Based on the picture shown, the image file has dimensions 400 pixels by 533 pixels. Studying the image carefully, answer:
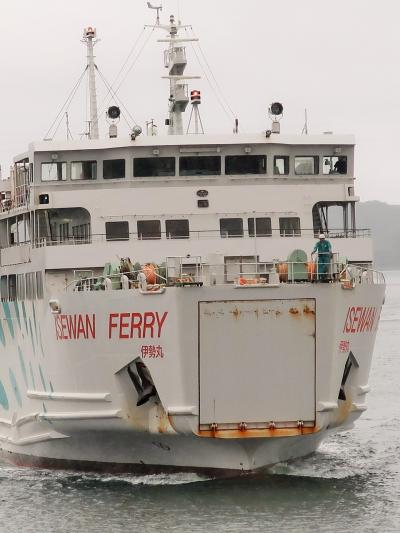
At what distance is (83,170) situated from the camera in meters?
28.5

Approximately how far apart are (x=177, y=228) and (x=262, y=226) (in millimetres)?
1688

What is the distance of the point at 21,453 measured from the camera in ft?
97.5

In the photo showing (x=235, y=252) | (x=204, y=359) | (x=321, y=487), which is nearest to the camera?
(x=204, y=359)

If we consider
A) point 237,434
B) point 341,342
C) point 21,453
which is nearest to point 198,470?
point 237,434

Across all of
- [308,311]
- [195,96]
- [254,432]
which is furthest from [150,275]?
[195,96]

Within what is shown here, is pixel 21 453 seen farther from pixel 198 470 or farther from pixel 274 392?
pixel 274 392

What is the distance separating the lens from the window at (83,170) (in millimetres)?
28469

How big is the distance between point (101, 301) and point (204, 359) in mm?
2158

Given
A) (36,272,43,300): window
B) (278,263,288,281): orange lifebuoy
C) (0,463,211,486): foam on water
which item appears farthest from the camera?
(36,272,43,300): window

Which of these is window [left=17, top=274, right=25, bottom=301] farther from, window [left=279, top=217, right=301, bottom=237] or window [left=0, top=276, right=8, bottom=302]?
window [left=279, top=217, right=301, bottom=237]

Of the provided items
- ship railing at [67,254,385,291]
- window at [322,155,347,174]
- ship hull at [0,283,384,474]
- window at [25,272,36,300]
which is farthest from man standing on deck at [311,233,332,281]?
window at [25,272,36,300]

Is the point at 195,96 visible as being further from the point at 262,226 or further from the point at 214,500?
the point at 214,500

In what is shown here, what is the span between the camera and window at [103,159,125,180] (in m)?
28.3

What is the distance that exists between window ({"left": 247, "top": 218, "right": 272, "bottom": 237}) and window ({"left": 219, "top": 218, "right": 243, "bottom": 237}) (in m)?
0.19
